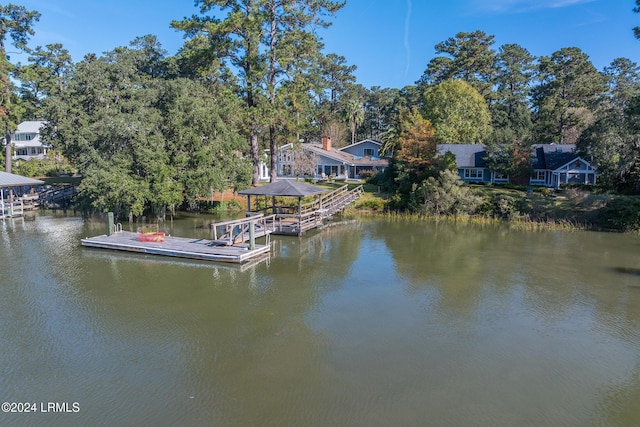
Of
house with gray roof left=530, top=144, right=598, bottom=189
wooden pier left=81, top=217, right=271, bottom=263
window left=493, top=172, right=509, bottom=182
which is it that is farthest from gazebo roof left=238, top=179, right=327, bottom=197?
house with gray roof left=530, top=144, right=598, bottom=189

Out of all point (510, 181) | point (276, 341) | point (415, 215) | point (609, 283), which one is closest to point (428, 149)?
point (415, 215)

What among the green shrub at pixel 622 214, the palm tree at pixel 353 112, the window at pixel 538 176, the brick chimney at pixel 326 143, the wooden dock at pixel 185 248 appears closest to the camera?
the wooden dock at pixel 185 248

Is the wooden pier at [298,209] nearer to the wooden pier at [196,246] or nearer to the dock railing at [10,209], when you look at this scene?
the wooden pier at [196,246]

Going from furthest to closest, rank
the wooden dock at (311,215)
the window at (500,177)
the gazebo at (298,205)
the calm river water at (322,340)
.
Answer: the window at (500,177)
the wooden dock at (311,215)
the gazebo at (298,205)
the calm river water at (322,340)

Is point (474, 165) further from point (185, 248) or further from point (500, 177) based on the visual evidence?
point (185, 248)

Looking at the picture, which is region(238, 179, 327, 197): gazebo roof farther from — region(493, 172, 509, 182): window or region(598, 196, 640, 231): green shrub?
region(493, 172, 509, 182): window

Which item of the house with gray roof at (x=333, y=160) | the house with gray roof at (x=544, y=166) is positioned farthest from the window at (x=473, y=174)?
the house with gray roof at (x=333, y=160)
